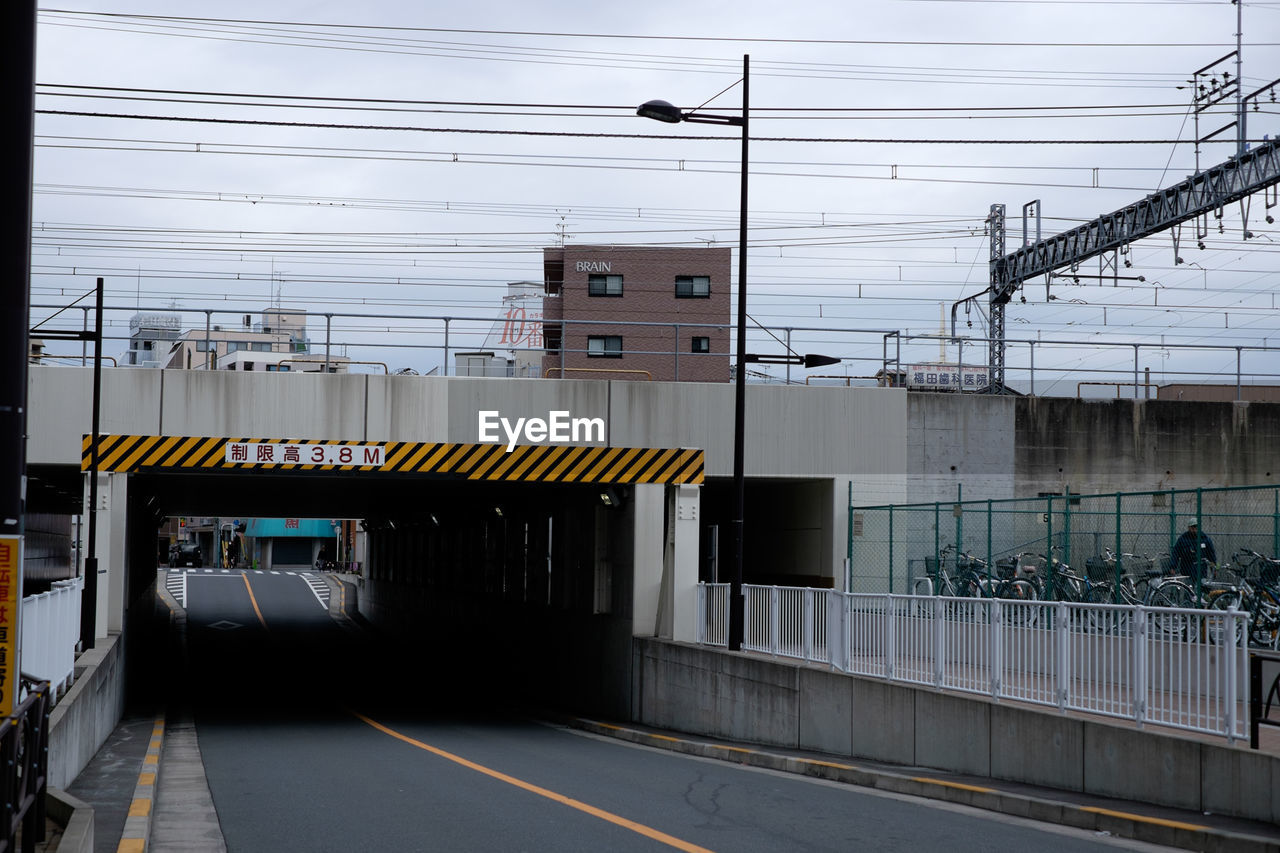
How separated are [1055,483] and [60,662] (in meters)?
22.2

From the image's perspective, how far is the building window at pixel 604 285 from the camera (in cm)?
6519

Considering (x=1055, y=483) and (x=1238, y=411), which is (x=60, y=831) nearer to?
(x=1055, y=483)

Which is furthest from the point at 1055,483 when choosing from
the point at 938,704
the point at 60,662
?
the point at 60,662

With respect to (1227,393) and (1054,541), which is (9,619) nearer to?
(1054,541)

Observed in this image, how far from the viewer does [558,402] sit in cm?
2642

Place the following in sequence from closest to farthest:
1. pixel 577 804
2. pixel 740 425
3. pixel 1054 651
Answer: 1. pixel 577 804
2. pixel 1054 651
3. pixel 740 425

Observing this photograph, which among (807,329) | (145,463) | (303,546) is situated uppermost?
(807,329)

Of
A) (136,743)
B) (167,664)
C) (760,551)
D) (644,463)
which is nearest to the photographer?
(136,743)

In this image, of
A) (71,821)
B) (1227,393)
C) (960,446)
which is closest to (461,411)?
(960,446)

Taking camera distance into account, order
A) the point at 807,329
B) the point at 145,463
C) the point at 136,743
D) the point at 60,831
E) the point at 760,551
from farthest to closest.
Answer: the point at 760,551 → the point at 807,329 → the point at 145,463 → the point at 136,743 → the point at 60,831

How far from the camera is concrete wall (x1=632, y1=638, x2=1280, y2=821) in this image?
10.9 m

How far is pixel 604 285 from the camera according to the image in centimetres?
6531

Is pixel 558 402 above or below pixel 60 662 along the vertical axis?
above
